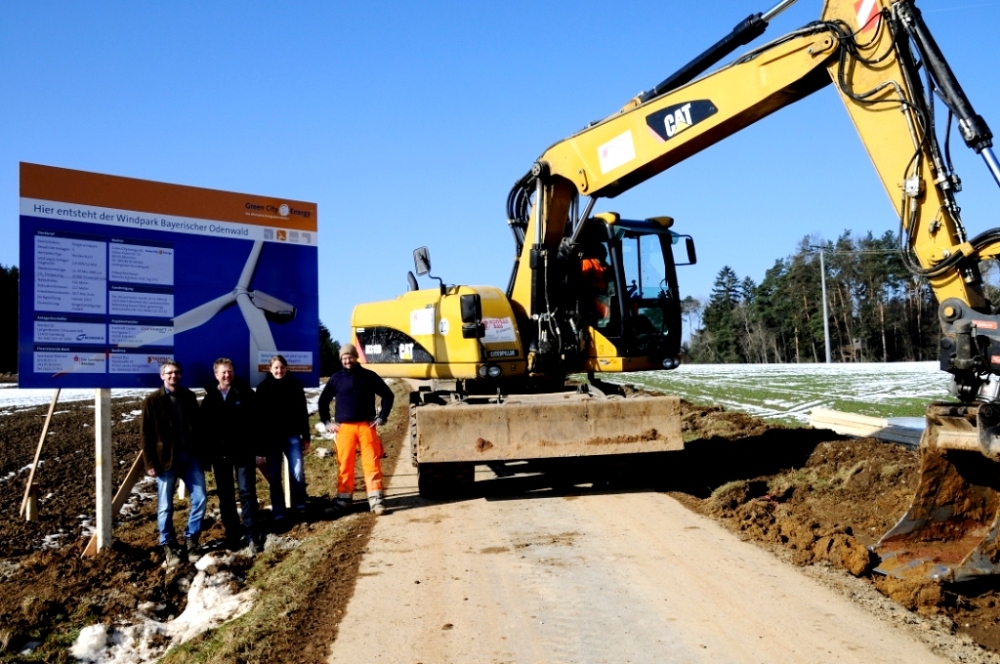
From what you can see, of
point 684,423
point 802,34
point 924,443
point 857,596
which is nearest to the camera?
point 857,596

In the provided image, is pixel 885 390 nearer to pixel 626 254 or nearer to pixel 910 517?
pixel 626 254

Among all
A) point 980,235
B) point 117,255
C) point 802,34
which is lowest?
point 980,235

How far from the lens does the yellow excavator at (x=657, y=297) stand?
580cm

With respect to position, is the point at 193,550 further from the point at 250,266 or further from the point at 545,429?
the point at 545,429

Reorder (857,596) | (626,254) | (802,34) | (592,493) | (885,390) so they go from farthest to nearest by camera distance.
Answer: (885,390), (626,254), (592,493), (802,34), (857,596)

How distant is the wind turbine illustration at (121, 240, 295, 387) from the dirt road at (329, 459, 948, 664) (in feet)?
8.36

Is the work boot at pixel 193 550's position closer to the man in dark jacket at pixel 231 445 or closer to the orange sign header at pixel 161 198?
the man in dark jacket at pixel 231 445

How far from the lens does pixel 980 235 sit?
579 centimetres

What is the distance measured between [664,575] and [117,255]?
19.4 ft

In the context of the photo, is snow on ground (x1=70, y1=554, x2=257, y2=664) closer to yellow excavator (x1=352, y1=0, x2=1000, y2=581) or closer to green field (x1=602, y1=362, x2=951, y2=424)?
yellow excavator (x1=352, y1=0, x2=1000, y2=581)

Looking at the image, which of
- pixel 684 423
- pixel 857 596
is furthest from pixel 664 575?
pixel 684 423

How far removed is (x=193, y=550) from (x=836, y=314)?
70.6 meters

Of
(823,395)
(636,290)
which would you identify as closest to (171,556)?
(636,290)

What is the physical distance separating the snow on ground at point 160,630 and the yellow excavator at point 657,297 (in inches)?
102
